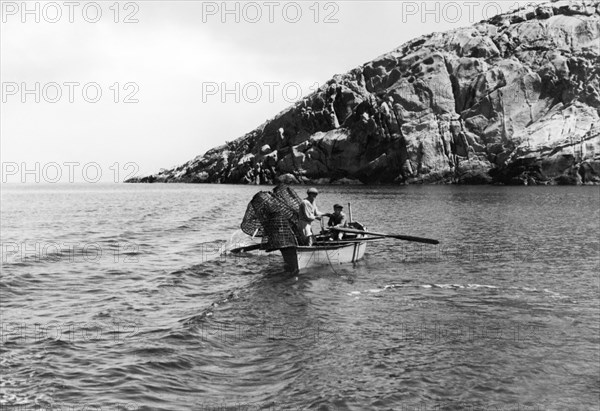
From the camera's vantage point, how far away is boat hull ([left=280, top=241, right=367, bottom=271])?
2400cm

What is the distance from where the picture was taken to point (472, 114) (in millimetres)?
138500

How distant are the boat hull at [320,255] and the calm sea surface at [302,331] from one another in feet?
2.07

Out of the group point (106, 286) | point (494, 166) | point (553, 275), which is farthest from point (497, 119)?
point (106, 286)

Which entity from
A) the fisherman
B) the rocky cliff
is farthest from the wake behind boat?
the rocky cliff

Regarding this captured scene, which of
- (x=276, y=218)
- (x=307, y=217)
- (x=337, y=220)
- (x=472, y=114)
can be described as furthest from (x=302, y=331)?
(x=472, y=114)

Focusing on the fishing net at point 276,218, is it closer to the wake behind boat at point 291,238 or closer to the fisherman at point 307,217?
the wake behind boat at point 291,238

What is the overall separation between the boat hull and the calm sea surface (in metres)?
0.63

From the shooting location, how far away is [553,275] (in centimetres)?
2312

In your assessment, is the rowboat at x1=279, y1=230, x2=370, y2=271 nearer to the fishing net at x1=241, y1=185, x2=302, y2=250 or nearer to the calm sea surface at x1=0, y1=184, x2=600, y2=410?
the fishing net at x1=241, y1=185, x2=302, y2=250

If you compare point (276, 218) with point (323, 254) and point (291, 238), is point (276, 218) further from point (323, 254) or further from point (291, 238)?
point (323, 254)

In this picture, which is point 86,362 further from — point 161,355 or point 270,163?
point 270,163

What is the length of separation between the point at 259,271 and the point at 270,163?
145740 millimetres

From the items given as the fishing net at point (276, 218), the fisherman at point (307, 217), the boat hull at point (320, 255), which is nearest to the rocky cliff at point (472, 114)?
the boat hull at point (320, 255)

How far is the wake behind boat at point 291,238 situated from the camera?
2379cm
